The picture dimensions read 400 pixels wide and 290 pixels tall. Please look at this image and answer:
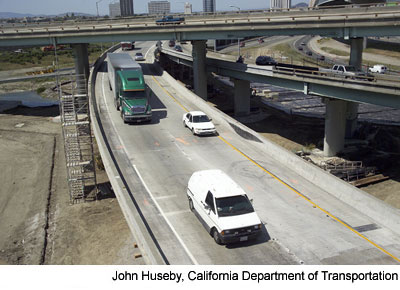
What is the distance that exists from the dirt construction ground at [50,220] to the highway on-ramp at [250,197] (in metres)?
3.62

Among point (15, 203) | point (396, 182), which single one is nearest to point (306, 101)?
point (396, 182)

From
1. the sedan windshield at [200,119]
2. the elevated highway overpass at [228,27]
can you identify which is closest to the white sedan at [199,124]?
the sedan windshield at [200,119]

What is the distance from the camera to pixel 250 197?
2112 cm

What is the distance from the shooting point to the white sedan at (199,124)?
32.0 meters

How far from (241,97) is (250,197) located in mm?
35740

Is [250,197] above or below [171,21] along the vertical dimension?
below

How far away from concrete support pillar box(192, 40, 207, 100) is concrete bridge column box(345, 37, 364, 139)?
20.3 metres

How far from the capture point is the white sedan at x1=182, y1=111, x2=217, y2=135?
3200 centimetres

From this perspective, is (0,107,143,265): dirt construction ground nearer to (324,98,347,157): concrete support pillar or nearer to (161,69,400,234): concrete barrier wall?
(161,69,400,234): concrete barrier wall

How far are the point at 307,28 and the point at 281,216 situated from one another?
1084 inches

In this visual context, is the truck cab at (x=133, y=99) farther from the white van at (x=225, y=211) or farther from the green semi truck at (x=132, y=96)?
the white van at (x=225, y=211)

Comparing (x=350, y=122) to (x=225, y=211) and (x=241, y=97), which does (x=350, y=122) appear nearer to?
(x=241, y=97)

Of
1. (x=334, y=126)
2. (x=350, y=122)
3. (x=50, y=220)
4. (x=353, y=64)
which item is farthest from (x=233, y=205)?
(x=350, y=122)

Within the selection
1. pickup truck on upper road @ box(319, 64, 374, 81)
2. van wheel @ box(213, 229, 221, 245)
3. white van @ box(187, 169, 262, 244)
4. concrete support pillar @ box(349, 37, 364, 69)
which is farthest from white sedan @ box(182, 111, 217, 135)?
concrete support pillar @ box(349, 37, 364, 69)
